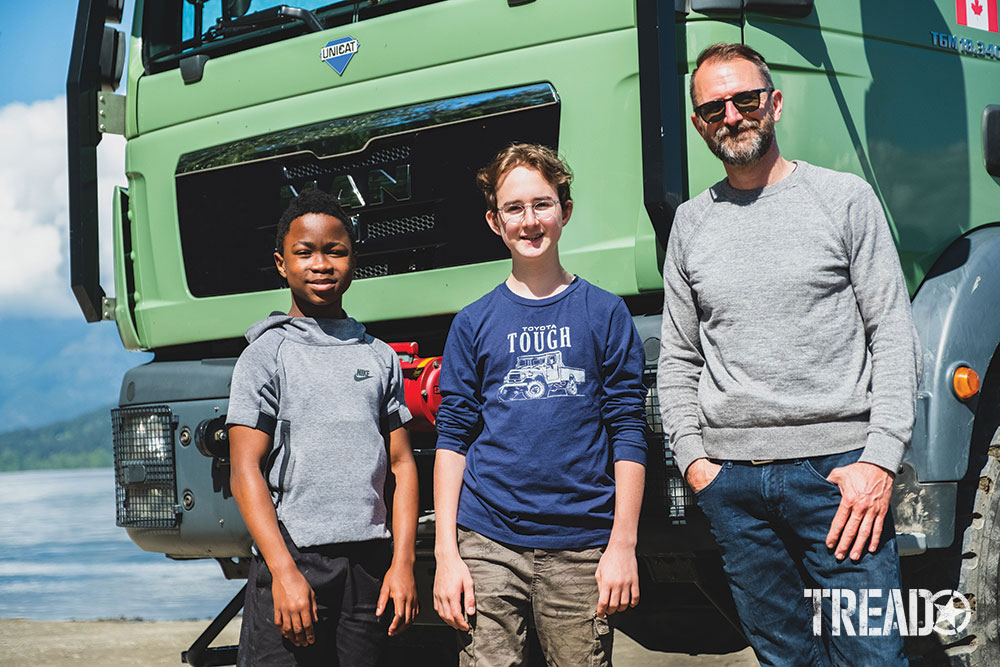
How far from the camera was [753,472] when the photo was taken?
7.84 ft

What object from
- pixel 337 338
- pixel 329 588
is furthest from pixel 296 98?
pixel 329 588

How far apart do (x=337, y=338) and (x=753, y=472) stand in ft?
3.50

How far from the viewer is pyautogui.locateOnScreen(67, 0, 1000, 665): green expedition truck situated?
3066mm

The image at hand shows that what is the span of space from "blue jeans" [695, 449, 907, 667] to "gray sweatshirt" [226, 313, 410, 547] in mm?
792

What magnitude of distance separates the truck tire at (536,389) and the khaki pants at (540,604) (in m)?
0.34

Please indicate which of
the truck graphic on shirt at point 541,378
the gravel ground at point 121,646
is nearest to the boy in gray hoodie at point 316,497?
the truck graphic on shirt at point 541,378

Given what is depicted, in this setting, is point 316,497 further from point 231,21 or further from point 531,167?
point 231,21

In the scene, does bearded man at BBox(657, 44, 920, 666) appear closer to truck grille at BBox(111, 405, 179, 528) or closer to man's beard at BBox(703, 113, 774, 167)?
man's beard at BBox(703, 113, 774, 167)

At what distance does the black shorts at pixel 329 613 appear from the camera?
262 centimetres

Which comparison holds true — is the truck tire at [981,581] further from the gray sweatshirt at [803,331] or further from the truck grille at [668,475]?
the gray sweatshirt at [803,331]

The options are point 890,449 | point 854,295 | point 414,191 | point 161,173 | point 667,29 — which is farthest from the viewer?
point 161,173

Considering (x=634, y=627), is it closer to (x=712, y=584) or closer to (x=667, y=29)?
(x=712, y=584)

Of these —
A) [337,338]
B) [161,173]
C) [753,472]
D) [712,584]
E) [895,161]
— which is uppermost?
[161,173]

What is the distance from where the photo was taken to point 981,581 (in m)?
3.12
